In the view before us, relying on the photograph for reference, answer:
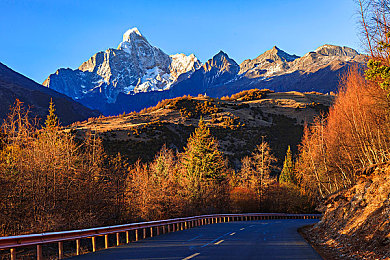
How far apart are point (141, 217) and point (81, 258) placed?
1443 cm

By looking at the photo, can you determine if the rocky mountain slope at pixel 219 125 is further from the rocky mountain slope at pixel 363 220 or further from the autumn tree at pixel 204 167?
the rocky mountain slope at pixel 363 220

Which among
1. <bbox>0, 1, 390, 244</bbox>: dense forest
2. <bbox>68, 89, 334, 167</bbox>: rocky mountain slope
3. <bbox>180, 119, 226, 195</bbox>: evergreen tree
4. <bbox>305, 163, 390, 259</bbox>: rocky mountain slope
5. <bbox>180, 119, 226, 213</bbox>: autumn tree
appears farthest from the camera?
<bbox>68, 89, 334, 167</bbox>: rocky mountain slope

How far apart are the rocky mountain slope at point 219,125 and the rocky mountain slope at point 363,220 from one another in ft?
205

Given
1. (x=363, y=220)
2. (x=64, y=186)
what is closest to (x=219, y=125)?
(x=64, y=186)

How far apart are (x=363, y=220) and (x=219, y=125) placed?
98332 millimetres

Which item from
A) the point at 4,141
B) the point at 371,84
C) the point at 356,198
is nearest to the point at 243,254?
the point at 356,198

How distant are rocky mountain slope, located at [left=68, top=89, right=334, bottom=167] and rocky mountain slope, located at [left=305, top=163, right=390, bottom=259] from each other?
205ft

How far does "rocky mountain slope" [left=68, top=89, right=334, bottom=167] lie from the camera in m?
89.0

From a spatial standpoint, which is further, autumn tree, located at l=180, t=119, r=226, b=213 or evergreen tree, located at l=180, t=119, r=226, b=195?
evergreen tree, located at l=180, t=119, r=226, b=195

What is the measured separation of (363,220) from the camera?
1436 cm

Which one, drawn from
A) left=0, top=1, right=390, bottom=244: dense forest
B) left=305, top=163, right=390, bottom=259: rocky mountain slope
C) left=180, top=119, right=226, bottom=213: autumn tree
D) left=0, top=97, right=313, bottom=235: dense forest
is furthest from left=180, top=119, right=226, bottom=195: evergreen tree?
left=305, top=163, right=390, bottom=259: rocky mountain slope

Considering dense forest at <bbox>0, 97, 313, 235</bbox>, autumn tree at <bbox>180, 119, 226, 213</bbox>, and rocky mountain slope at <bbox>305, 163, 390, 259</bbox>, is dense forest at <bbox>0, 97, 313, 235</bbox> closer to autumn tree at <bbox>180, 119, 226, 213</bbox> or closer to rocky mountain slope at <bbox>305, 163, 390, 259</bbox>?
autumn tree at <bbox>180, 119, 226, 213</bbox>

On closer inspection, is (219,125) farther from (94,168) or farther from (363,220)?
(363,220)

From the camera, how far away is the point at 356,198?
56.2 ft
